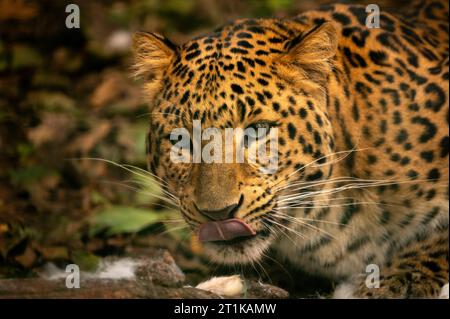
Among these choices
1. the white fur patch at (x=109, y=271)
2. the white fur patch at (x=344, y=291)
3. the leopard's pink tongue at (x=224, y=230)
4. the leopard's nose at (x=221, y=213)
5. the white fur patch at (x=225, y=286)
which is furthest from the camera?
the white fur patch at (x=344, y=291)

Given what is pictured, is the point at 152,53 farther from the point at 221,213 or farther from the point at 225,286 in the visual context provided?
the point at 225,286

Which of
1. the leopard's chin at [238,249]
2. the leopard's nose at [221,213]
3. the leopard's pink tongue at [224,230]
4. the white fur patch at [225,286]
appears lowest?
the white fur patch at [225,286]

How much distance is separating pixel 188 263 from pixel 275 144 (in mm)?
1579

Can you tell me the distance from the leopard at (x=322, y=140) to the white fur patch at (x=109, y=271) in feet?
2.08

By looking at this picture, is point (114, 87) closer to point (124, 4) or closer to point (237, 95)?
point (124, 4)

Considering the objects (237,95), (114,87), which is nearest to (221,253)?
(237,95)

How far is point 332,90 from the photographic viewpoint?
5051 millimetres

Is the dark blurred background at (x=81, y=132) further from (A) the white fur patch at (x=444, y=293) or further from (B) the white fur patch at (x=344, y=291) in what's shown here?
(A) the white fur patch at (x=444, y=293)

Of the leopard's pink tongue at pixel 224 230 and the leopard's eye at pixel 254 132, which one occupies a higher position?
the leopard's eye at pixel 254 132

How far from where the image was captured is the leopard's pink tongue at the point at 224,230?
458 cm

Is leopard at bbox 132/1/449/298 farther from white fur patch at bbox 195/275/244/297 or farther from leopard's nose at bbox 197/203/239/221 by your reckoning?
white fur patch at bbox 195/275/244/297

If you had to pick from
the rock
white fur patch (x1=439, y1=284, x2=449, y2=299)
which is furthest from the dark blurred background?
white fur patch (x1=439, y1=284, x2=449, y2=299)

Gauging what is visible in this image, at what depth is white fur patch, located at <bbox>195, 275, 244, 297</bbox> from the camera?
4918 mm

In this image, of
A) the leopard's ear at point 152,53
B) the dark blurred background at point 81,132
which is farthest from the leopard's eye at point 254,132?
the dark blurred background at point 81,132
